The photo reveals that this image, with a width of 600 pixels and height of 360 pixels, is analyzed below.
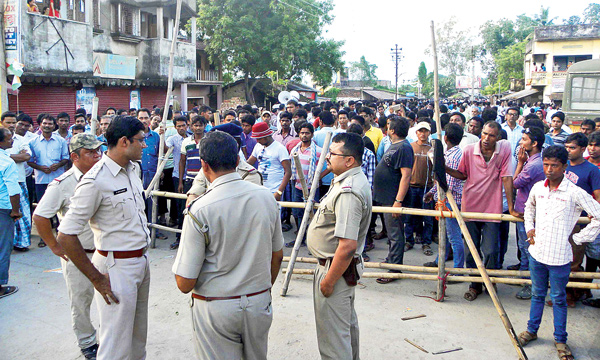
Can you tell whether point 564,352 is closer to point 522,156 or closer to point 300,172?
point 522,156

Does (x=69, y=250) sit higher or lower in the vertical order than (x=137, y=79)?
lower

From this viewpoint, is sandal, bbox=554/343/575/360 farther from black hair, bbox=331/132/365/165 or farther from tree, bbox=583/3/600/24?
tree, bbox=583/3/600/24

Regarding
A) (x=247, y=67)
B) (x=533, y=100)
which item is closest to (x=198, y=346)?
(x=247, y=67)

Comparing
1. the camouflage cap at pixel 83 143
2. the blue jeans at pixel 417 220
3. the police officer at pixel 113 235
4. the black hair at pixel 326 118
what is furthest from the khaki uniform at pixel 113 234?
the black hair at pixel 326 118

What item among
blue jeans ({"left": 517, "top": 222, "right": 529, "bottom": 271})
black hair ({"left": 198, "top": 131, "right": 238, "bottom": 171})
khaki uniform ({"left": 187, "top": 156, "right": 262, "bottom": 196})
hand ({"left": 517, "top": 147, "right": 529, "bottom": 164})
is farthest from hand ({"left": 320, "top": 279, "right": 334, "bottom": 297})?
hand ({"left": 517, "top": 147, "right": 529, "bottom": 164})

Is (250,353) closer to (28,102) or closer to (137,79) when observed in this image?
(28,102)

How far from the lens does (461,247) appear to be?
5480 mm

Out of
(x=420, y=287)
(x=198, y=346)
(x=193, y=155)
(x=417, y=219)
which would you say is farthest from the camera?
(x=417, y=219)

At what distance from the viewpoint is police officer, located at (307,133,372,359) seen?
10.5 feet

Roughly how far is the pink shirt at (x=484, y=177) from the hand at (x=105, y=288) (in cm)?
370

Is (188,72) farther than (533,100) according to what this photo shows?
No

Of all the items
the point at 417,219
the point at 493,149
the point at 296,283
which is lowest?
the point at 296,283

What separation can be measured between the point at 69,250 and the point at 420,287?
396 centimetres

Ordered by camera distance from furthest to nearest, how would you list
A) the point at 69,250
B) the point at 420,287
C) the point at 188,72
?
the point at 188,72
the point at 420,287
the point at 69,250
